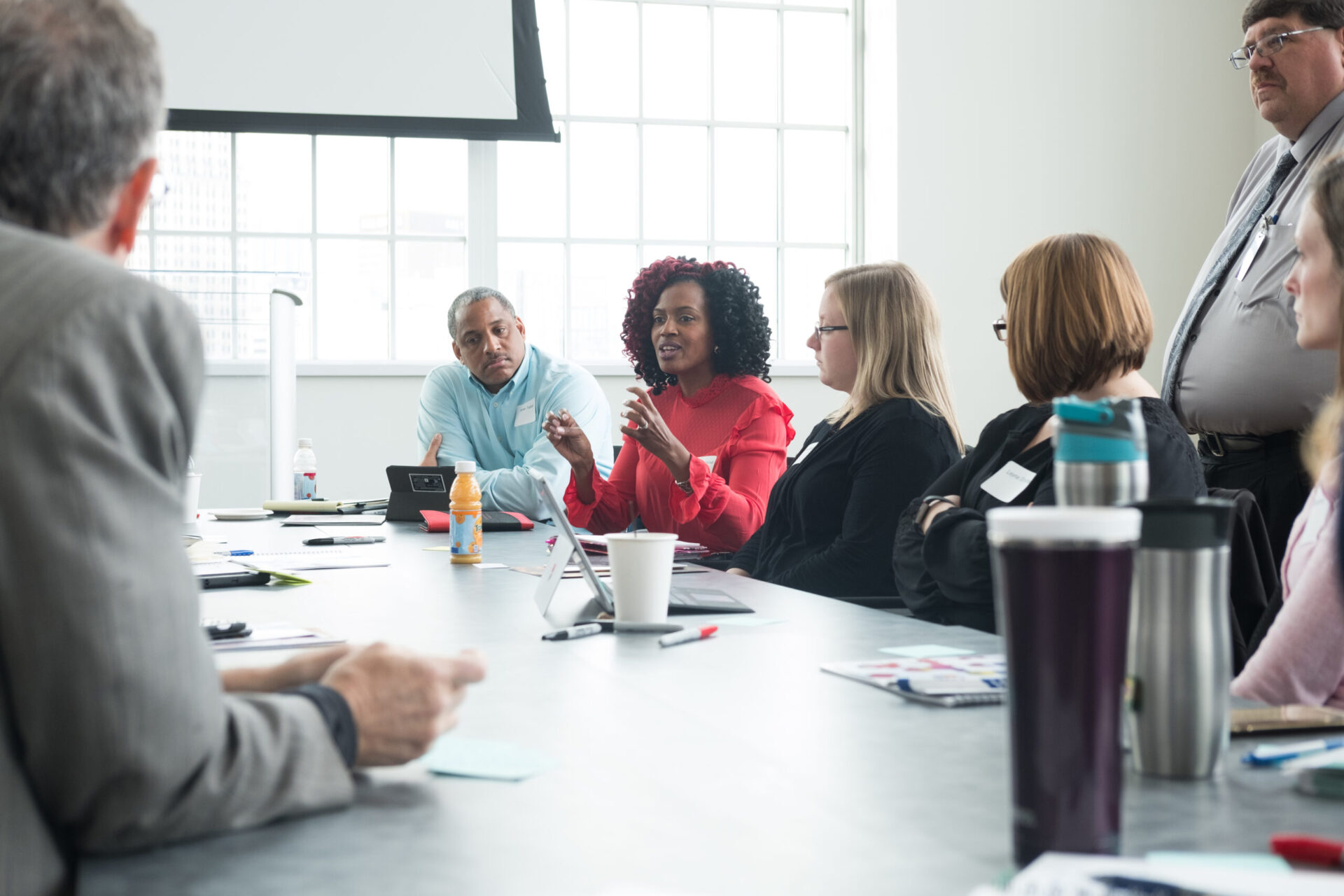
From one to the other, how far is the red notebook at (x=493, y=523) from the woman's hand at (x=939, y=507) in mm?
1136

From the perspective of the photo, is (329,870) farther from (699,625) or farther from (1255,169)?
(1255,169)

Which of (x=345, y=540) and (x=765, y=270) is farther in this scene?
(x=765, y=270)

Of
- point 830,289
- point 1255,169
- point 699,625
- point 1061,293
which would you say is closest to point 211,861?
point 699,625

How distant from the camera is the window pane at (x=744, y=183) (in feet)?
17.6

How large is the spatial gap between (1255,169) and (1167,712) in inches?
90.9

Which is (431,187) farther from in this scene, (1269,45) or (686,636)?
(686,636)

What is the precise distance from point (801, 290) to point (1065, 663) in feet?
16.6

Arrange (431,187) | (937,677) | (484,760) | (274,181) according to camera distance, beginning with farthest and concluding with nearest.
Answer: (431,187), (274,181), (937,677), (484,760)

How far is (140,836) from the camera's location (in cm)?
61

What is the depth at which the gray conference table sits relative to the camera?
591 mm

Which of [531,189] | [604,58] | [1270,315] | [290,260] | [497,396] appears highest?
[604,58]

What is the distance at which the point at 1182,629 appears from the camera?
0.69 m

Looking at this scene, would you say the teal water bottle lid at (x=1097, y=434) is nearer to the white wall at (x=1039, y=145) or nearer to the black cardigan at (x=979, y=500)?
the black cardigan at (x=979, y=500)

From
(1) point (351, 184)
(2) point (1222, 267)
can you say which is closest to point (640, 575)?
(2) point (1222, 267)
